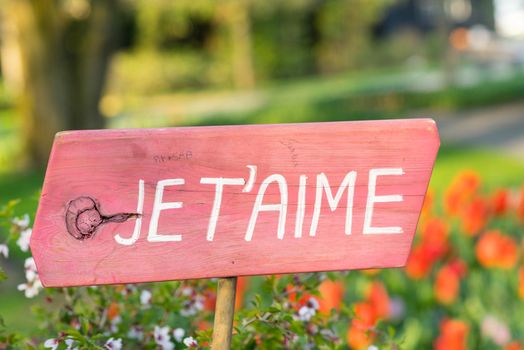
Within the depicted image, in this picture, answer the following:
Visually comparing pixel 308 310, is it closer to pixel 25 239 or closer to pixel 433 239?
pixel 25 239

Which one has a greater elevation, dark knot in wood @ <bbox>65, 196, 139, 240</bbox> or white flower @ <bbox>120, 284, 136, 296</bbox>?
dark knot in wood @ <bbox>65, 196, 139, 240</bbox>

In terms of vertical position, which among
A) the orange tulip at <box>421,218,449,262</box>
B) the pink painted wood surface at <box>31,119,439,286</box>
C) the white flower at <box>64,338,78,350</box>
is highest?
the pink painted wood surface at <box>31,119,439,286</box>

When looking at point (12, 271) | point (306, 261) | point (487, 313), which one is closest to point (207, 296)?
point (306, 261)

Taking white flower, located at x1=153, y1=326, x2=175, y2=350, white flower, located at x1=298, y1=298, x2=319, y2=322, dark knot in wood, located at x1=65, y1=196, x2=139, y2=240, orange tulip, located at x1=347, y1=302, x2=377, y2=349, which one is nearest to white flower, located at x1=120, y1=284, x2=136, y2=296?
white flower, located at x1=153, y1=326, x2=175, y2=350

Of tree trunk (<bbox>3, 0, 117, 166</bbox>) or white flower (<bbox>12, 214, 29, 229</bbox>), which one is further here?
tree trunk (<bbox>3, 0, 117, 166</bbox>)

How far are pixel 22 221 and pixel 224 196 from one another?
0.56m

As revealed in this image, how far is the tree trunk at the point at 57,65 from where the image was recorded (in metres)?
8.71

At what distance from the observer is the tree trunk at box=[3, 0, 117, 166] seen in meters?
8.71

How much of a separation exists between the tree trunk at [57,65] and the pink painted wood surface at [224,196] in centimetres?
766

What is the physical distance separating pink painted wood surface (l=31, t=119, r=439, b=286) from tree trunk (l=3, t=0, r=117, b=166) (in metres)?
7.66

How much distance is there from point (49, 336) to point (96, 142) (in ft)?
2.49

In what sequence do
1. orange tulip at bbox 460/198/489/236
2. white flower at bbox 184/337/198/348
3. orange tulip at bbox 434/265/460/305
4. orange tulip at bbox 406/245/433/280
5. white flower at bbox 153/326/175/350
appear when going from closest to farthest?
1. white flower at bbox 184/337/198/348
2. white flower at bbox 153/326/175/350
3. orange tulip at bbox 434/265/460/305
4. orange tulip at bbox 406/245/433/280
5. orange tulip at bbox 460/198/489/236

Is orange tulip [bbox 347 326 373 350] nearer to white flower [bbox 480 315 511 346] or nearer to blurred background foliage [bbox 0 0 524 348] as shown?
white flower [bbox 480 315 511 346]

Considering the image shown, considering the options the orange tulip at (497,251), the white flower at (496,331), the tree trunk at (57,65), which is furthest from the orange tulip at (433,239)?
the tree trunk at (57,65)
